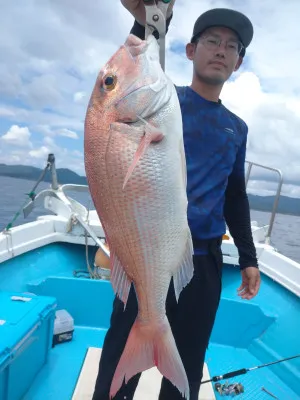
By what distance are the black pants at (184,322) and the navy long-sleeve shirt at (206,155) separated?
0.15m

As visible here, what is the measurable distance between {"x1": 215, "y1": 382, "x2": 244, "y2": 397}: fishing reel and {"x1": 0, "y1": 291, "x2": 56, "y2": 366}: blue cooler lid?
1.66 metres

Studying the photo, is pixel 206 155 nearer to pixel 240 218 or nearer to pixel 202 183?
pixel 202 183

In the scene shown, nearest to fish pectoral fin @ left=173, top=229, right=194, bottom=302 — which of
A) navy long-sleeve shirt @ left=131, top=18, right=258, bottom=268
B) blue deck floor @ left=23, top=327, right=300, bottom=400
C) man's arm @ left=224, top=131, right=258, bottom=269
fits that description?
navy long-sleeve shirt @ left=131, top=18, right=258, bottom=268

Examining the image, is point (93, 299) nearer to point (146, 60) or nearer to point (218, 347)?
point (218, 347)

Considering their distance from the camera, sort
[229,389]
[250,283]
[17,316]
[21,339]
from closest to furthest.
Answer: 1. [250,283]
2. [21,339]
3. [17,316]
4. [229,389]

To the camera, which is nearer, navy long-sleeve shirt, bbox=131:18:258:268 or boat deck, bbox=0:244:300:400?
navy long-sleeve shirt, bbox=131:18:258:268

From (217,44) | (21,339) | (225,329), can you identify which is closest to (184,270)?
(217,44)

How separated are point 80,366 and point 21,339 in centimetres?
124

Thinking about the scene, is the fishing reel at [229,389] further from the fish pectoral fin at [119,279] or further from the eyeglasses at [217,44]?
the eyeglasses at [217,44]

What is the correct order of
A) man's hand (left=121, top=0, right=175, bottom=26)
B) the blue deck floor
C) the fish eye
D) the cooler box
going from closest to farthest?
the fish eye < man's hand (left=121, top=0, right=175, bottom=26) < the cooler box < the blue deck floor

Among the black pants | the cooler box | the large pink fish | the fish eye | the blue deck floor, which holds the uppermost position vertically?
the fish eye

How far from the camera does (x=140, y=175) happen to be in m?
1.28

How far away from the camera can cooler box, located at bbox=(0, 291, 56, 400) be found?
2.20 meters

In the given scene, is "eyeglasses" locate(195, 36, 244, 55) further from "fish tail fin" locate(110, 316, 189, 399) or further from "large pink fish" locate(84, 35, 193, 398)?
"fish tail fin" locate(110, 316, 189, 399)
